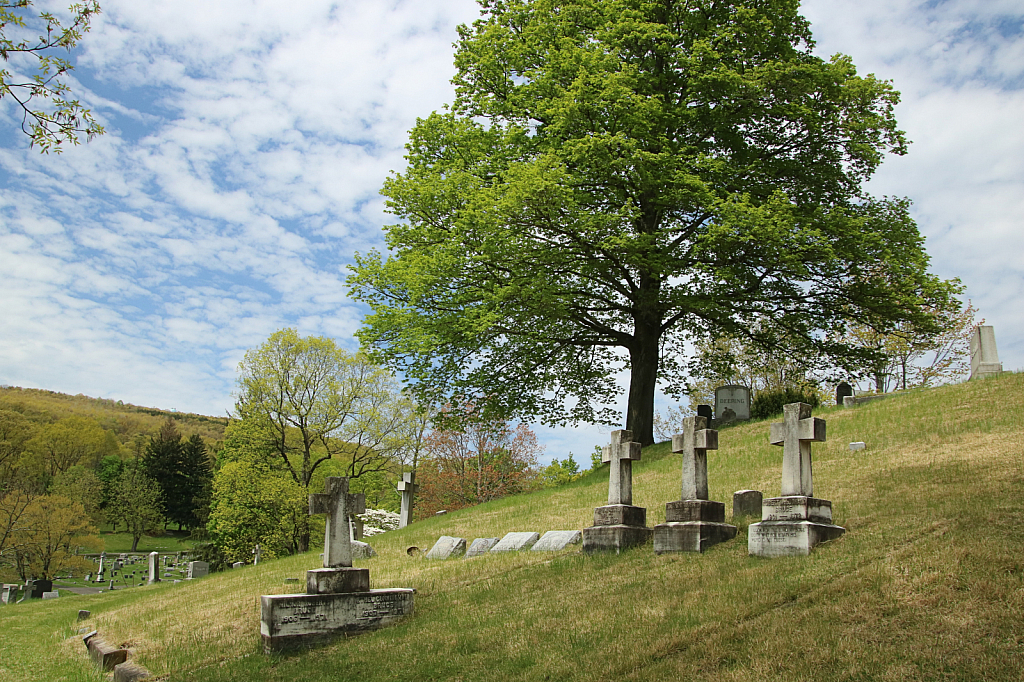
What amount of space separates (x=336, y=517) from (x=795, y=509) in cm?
625

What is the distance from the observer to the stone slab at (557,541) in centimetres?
1287

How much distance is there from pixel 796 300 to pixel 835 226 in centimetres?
292

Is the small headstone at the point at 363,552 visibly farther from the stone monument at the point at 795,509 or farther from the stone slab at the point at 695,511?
the stone monument at the point at 795,509

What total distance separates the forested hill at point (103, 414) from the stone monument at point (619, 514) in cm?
7821

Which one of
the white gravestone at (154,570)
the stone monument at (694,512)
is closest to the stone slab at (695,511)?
the stone monument at (694,512)

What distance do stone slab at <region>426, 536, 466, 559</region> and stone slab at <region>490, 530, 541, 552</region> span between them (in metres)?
0.78

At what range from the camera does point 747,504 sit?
39.1 ft

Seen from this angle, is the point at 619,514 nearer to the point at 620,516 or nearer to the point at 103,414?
the point at 620,516

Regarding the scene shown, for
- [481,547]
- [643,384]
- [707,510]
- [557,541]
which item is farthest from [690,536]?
[643,384]

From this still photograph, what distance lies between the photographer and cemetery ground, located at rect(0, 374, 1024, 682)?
235 inches

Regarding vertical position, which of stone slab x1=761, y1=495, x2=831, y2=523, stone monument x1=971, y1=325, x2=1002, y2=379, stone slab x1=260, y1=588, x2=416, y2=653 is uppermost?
stone monument x1=971, y1=325, x2=1002, y2=379

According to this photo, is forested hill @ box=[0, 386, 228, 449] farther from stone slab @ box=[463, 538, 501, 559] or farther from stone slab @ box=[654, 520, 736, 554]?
stone slab @ box=[654, 520, 736, 554]

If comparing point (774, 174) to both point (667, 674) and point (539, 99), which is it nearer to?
point (539, 99)

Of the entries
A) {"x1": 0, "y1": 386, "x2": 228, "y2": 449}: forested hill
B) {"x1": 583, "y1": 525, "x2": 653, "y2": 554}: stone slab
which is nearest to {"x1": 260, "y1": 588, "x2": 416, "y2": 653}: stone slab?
{"x1": 583, "y1": 525, "x2": 653, "y2": 554}: stone slab
